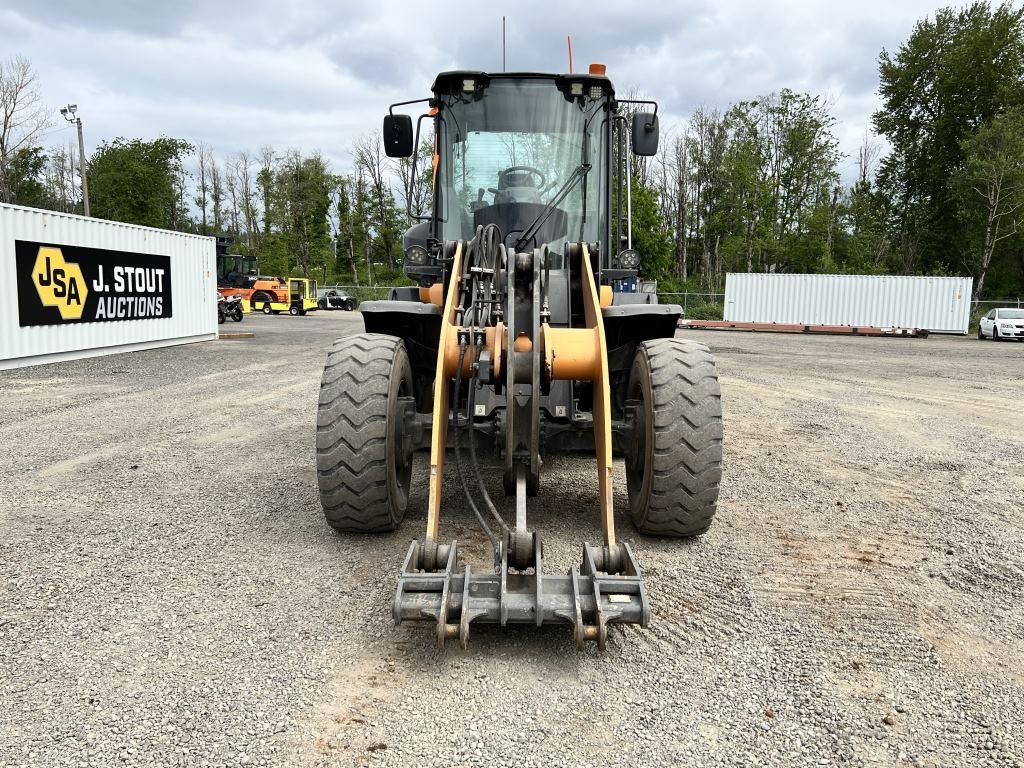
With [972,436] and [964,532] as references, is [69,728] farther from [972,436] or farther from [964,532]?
[972,436]

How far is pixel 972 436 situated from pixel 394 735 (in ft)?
25.0

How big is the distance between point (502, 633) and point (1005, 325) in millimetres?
29262

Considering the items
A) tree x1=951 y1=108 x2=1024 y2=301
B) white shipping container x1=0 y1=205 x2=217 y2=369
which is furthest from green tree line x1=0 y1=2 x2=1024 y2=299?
white shipping container x1=0 y1=205 x2=217 y2=369

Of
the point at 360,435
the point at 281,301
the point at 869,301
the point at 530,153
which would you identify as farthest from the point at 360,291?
the point at 360,435

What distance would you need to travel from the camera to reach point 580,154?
4.89m

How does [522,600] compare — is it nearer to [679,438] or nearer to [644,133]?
[679,438]

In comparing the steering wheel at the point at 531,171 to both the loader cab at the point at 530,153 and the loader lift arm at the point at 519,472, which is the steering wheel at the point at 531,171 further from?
the loader lift arm at the point at 519,472

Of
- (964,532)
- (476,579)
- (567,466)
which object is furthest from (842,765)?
(567,466)

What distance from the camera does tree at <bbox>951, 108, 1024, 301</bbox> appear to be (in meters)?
35.5

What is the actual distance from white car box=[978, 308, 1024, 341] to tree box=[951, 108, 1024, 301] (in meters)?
11.1

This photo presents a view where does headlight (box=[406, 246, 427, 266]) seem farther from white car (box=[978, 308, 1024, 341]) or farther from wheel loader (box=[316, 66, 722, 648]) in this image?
white car (box=[978, 308, 1024, 341])

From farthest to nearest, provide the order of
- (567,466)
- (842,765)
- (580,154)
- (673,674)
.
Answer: (567,466), (580,154), (673,674), (842,765)

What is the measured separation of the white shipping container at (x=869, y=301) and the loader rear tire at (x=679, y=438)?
2815 centimetres

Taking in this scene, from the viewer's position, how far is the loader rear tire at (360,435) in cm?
367
